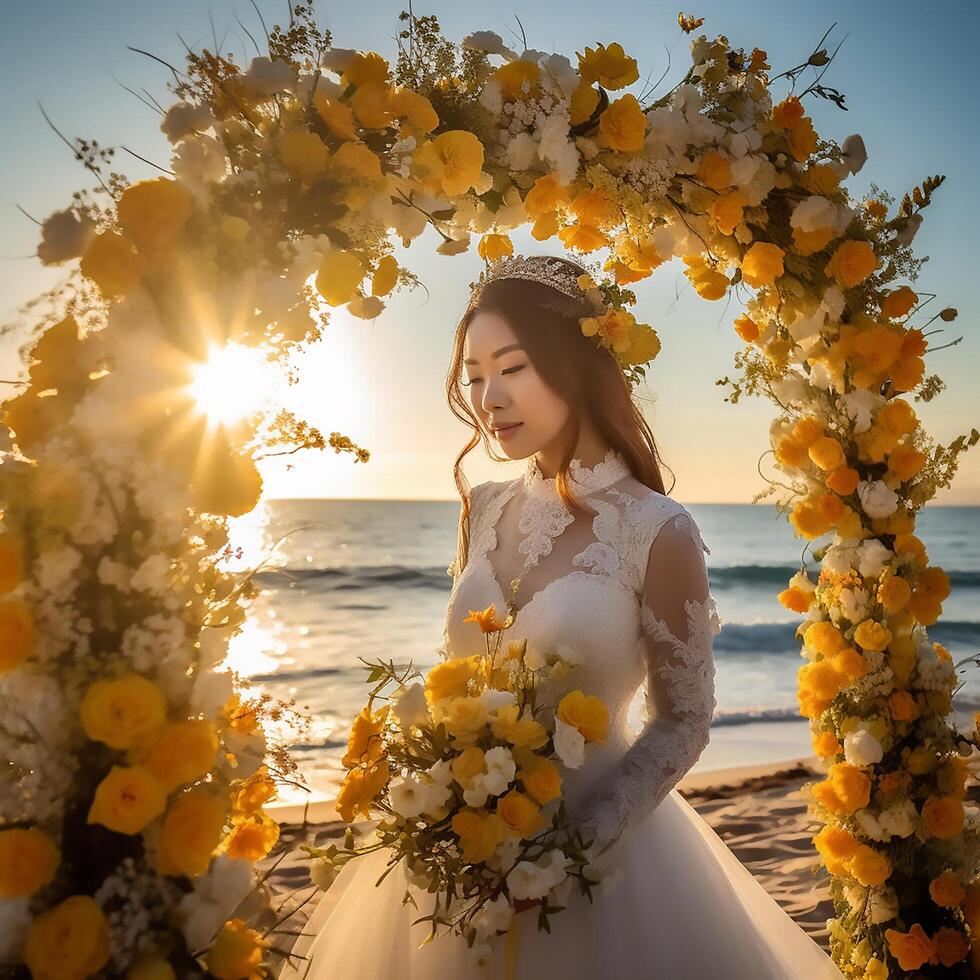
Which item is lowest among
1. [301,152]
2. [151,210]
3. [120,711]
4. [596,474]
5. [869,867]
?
[869,867]

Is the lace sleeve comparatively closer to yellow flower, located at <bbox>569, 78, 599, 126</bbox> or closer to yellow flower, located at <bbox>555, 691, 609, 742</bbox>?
yellow flower, located at <bbox>555, 691, 609, 742</bbox>

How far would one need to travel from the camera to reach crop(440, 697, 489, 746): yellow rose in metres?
1.86

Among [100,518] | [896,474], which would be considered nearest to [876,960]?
[896,474]

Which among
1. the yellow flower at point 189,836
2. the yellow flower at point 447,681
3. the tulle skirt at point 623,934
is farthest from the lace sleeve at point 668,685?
the yellow flower at point 189,836

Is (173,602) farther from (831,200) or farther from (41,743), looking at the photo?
(831,200)

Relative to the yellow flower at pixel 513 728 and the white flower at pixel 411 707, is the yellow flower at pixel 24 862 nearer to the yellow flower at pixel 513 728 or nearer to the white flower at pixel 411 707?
the white flower at pixel 411 707

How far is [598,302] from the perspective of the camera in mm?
2729

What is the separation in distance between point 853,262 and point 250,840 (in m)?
2.48

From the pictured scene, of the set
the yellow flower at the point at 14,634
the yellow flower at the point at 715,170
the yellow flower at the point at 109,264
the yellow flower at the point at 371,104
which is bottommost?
the yellow flower at the point at 14,634

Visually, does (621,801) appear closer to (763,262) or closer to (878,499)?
(878,499)

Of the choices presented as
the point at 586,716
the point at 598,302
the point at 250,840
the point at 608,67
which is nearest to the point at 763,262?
the point at 598,302

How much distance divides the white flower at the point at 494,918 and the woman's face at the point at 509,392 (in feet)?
4.54

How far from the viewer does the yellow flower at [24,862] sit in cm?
132

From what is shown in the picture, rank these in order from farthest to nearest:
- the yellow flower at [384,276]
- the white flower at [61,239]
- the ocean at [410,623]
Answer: the ocean at [410,623] < the yellow flower at [384,276] < the white flower at [61,239]
